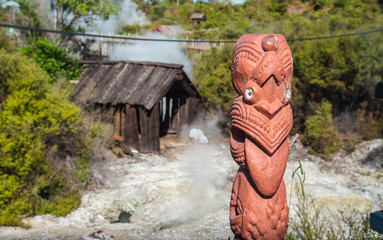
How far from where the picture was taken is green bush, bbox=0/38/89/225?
759 centimetres

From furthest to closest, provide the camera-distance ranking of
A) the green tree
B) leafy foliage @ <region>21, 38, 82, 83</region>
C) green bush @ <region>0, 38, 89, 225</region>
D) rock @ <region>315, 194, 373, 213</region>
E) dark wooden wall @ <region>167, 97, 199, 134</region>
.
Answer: the green tree < dark wooden wall @ <region>167, 97, 199, 134</region> < leafy foliage @ <region>21, 38, 82, 83</region> < rock @ <region>315, 194, 373, 213</region> < green bush @ <region>0, 38, 89, 225</region>

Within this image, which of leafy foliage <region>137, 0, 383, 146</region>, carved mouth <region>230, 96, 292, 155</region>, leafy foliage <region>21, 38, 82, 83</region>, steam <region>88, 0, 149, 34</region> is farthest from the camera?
steam <region>88, 0, 149, 34</region>

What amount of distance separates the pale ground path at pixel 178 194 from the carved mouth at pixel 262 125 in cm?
289

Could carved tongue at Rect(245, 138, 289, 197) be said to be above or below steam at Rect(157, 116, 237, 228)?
above

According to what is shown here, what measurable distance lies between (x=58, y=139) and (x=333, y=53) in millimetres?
11215

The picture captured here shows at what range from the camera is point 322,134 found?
515 inches

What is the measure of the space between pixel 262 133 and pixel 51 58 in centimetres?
1346

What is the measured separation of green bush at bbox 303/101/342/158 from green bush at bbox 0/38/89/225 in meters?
8.45

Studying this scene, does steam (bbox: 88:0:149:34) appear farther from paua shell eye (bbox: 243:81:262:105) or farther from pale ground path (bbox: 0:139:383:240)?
paua shell eye (bbox: 243:81:262:105)

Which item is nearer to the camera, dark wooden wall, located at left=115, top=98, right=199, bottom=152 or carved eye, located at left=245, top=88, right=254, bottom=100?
carved eye, located at left=245, top=88, right=254, bottom=100

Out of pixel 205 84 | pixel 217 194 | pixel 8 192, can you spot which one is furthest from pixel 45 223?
pixel 205 84

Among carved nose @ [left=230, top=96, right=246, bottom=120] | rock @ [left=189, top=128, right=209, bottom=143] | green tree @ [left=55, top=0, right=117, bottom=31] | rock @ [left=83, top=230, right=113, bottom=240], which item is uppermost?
green tree @ [left=55, top=0, right=117, bottom=31]

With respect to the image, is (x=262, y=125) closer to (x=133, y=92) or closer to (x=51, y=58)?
(x=133, y=92)

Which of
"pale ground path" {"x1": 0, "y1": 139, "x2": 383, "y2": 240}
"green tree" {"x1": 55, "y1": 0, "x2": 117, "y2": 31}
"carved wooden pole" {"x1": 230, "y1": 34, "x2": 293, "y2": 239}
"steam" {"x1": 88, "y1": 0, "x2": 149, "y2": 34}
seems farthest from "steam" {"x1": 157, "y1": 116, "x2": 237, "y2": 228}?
"steam" {"x1": 88, "y1": 0, "x2": 149, "y2": 34}
